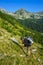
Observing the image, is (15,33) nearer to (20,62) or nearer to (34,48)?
(34,48)

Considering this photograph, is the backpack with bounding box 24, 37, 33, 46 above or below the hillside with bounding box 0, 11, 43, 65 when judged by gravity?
above

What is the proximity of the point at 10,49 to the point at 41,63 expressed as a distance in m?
3.79

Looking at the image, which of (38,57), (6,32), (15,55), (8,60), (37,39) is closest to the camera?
(8,60)

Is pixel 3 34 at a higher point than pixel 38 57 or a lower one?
higher

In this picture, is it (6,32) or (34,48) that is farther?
(6,32)

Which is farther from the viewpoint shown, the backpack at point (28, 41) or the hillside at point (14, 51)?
the backpack at point (28, 41)

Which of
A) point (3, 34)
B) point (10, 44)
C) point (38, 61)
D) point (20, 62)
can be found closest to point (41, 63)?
point (38, 61)

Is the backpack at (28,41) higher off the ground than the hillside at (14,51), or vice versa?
the backpack at (28,41)

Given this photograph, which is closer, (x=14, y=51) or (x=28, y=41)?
(x=14, y=51)

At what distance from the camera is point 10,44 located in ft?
79.6

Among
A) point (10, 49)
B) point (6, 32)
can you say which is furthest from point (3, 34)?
point (10, 49)

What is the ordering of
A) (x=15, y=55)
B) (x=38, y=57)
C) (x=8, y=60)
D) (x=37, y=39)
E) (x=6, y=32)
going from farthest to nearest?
(x=37, y=39) → (x=6, y=32) → (x=38, y=57) → (x=15, y=55) → (x=8, y=60)

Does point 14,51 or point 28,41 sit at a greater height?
point 28,41

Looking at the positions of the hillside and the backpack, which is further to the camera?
the backpack
